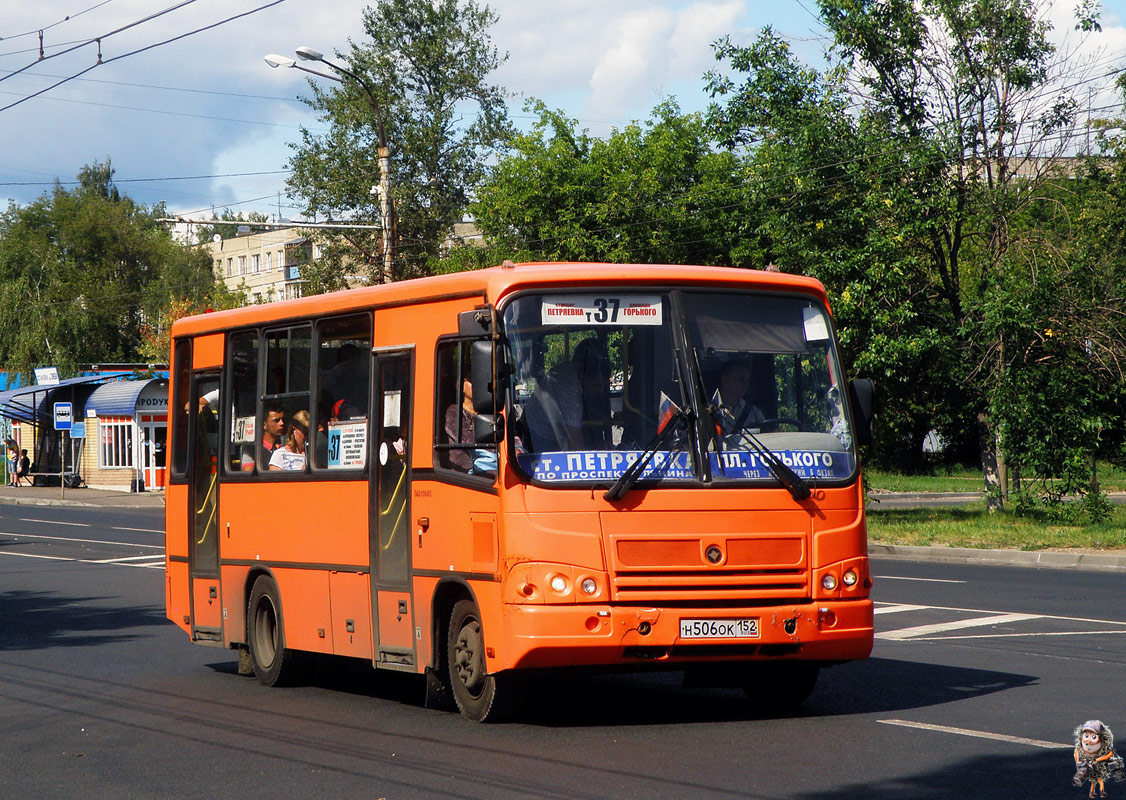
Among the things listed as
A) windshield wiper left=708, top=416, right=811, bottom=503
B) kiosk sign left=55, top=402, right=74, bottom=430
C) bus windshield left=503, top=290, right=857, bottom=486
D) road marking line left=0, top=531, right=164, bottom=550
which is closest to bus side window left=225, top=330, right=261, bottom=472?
bus windshield left=503, top=290, right=857, bottom=486

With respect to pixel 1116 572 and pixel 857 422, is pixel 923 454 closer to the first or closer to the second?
pixel 1116 572

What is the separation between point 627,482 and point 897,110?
22.7 m

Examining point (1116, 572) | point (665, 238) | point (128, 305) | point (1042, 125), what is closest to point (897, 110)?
point (1042, 125)

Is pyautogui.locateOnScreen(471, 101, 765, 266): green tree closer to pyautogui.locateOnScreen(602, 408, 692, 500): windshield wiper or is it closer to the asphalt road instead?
the asphalt road

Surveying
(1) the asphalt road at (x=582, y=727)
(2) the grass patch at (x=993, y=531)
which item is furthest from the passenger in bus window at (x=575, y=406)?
(2) the grass patch at (x=993, y=531)

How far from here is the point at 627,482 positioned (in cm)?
834

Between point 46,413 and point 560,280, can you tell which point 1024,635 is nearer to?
point 560,280

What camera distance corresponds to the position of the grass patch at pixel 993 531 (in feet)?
76.7

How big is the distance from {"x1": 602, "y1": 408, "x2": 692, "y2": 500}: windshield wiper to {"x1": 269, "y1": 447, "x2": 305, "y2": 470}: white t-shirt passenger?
10.8 ft

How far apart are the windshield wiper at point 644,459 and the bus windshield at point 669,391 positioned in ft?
0.04

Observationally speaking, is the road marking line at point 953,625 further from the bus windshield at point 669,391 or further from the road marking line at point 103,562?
the road marking line at point 103,562

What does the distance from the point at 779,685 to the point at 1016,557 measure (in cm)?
1406

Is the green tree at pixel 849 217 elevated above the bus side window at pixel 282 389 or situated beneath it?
elevated above

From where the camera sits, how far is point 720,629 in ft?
27.3
